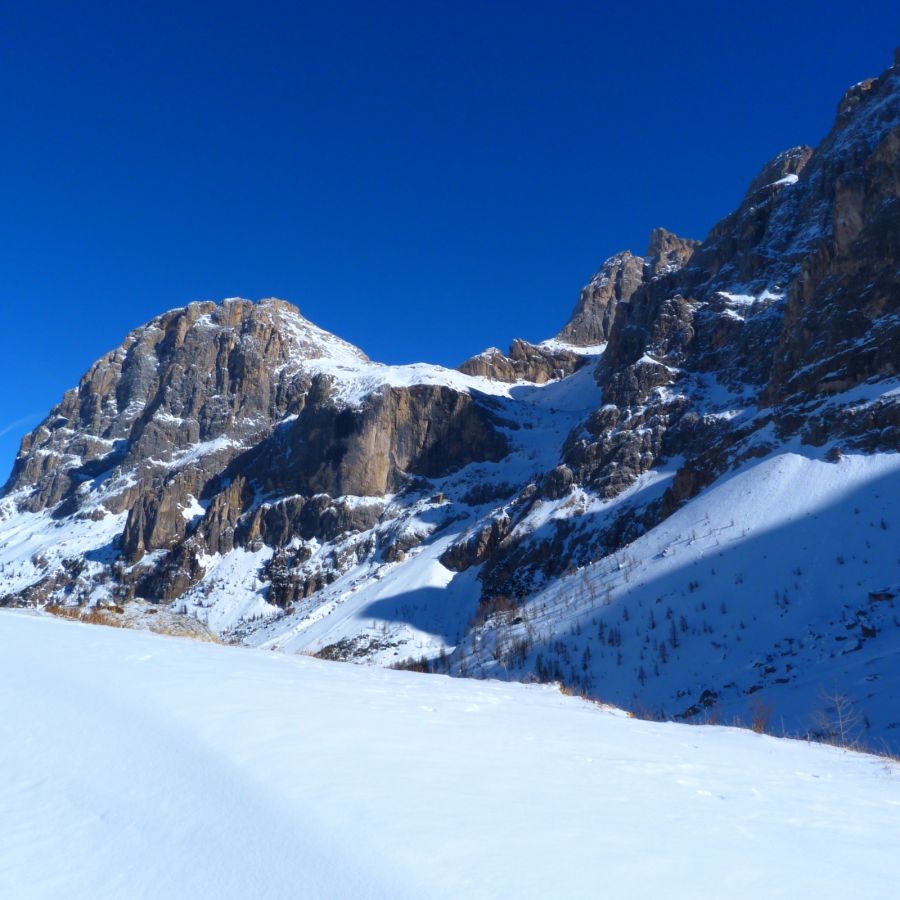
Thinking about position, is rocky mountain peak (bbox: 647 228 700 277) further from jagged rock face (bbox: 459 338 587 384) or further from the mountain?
jagged rock face (bbox: 459 338 587 384)

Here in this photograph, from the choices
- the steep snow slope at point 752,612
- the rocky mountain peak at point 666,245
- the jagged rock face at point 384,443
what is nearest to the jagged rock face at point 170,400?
the jagged rock face at point 384,443

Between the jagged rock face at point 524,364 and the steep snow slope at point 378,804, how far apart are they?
13932cm

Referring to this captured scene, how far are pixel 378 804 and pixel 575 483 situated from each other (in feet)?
219

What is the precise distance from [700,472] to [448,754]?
49.2 meters

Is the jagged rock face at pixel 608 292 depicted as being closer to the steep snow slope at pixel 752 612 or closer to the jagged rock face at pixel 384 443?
the jagged rock face at pixel 384 443

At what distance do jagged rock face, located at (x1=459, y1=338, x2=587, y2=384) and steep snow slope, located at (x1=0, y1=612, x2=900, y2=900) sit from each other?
457ft

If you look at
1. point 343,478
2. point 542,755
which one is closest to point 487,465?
point 343,478

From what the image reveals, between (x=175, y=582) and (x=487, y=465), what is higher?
(x=487, y=465)

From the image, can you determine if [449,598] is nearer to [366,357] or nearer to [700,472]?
[700,472]

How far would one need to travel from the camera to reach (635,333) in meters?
89.6

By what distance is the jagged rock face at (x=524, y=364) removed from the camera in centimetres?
14512

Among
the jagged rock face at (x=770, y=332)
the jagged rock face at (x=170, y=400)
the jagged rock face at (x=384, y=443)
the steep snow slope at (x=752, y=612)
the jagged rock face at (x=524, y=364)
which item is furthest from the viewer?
the jagged rock face at (x=524, y=364)

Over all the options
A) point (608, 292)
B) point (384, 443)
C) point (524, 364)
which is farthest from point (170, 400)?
point (608, 292)

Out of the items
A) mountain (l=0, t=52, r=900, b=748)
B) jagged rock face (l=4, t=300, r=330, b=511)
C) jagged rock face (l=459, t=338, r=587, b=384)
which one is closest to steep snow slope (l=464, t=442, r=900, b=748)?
mountain (l=0, t=52, r=900, b=748)
